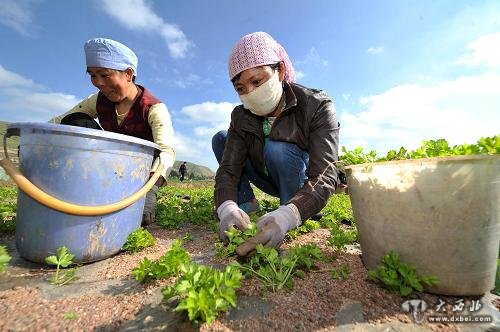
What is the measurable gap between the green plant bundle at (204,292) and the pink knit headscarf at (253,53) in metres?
1.75

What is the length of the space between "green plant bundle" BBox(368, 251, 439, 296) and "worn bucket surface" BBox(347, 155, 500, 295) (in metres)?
0.03

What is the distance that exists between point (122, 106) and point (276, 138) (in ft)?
5.88

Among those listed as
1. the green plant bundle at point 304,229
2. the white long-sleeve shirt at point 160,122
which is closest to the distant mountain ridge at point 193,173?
the white long-sleeve shirt at point 160,122

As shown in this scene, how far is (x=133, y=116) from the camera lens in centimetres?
319

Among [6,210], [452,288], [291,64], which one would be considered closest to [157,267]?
[452,288]

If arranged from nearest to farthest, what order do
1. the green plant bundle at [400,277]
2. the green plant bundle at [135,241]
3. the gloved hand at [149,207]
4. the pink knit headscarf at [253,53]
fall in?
the green plant bundle at [400,277], the green plant bundle at [135,241], the pink knit headscarf at [253,53], the gloved hand at [149,207]

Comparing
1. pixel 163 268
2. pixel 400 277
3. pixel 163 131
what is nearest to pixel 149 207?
pixel 163 131

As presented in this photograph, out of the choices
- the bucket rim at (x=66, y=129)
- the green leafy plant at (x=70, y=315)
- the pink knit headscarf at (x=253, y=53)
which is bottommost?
the green leafy plant at (x=70, y=315)

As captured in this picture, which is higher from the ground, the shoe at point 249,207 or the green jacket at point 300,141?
the green jacket at point 300,141

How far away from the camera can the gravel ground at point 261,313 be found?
1.32 metres

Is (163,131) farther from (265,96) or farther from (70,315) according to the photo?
(70,315)

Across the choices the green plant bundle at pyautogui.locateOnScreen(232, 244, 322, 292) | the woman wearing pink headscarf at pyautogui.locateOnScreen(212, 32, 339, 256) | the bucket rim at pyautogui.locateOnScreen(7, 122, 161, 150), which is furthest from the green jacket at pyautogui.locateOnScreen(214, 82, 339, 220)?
the bucket rim at pyautogui.locateOnScreen(7, 122, 161, 150)

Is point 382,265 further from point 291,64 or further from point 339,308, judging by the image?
point 291,64

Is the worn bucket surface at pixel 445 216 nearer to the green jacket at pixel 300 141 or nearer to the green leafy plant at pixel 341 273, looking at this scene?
the green leafy plant at pixel 341 273
